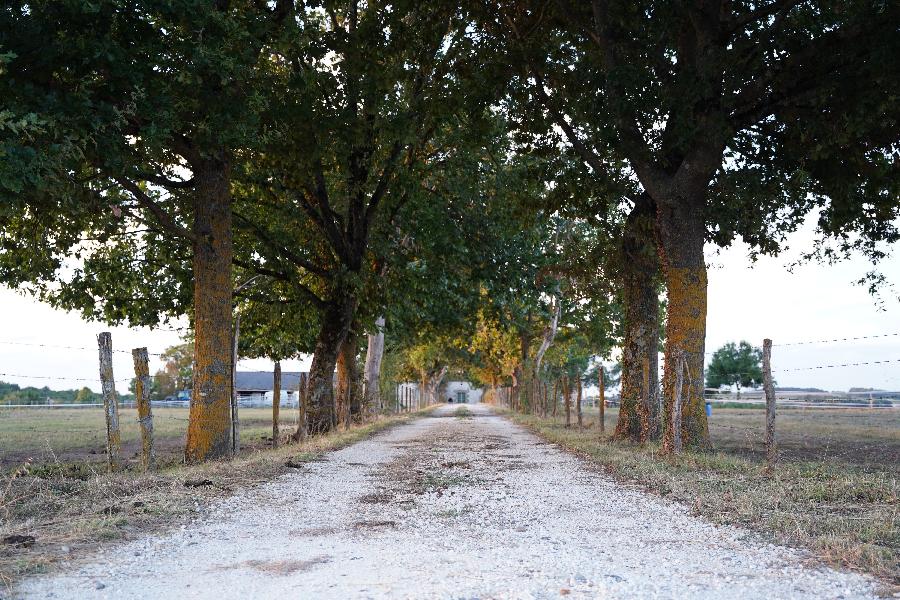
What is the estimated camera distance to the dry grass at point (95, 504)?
5.02m

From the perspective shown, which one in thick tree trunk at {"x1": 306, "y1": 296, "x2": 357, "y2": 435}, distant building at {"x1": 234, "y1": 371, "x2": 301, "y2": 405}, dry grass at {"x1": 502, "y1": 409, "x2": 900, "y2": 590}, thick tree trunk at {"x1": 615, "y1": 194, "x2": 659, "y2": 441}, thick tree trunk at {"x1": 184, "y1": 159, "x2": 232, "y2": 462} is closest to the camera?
dry grass at {"x1": 502, "y1": 409, "x2": 900, "y2": 590}

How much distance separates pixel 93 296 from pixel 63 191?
35.4ft

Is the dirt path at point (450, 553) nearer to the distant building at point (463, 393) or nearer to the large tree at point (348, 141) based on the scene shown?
the large tree at point (348, 141)

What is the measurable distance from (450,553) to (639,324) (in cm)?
1063

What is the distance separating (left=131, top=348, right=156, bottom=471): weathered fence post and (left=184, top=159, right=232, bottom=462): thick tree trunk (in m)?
0.95

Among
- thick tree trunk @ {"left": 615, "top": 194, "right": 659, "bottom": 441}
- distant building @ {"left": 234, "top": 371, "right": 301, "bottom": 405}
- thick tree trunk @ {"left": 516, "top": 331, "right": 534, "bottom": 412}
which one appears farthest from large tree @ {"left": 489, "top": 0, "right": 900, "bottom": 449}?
distant building @ {"left": 234, "top": 371, "right": 301, "bottom": 405}

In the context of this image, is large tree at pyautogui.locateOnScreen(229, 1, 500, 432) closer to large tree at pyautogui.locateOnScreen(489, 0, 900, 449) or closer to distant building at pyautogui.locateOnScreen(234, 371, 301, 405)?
large tree at pyautogui.locateOnScreen(489, 0, 900, 449)

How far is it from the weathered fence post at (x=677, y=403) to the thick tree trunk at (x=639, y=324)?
268cm

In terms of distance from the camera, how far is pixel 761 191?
12.5 meters

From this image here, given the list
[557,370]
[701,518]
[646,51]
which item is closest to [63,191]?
[701,518]

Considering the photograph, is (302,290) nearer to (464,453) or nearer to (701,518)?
(464,453)

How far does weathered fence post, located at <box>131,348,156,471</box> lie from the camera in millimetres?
10547

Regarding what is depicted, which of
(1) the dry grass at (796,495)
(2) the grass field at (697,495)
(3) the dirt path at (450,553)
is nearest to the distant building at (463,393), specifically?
(2) the grass field at (697,495)

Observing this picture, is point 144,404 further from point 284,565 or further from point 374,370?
point 374,370
